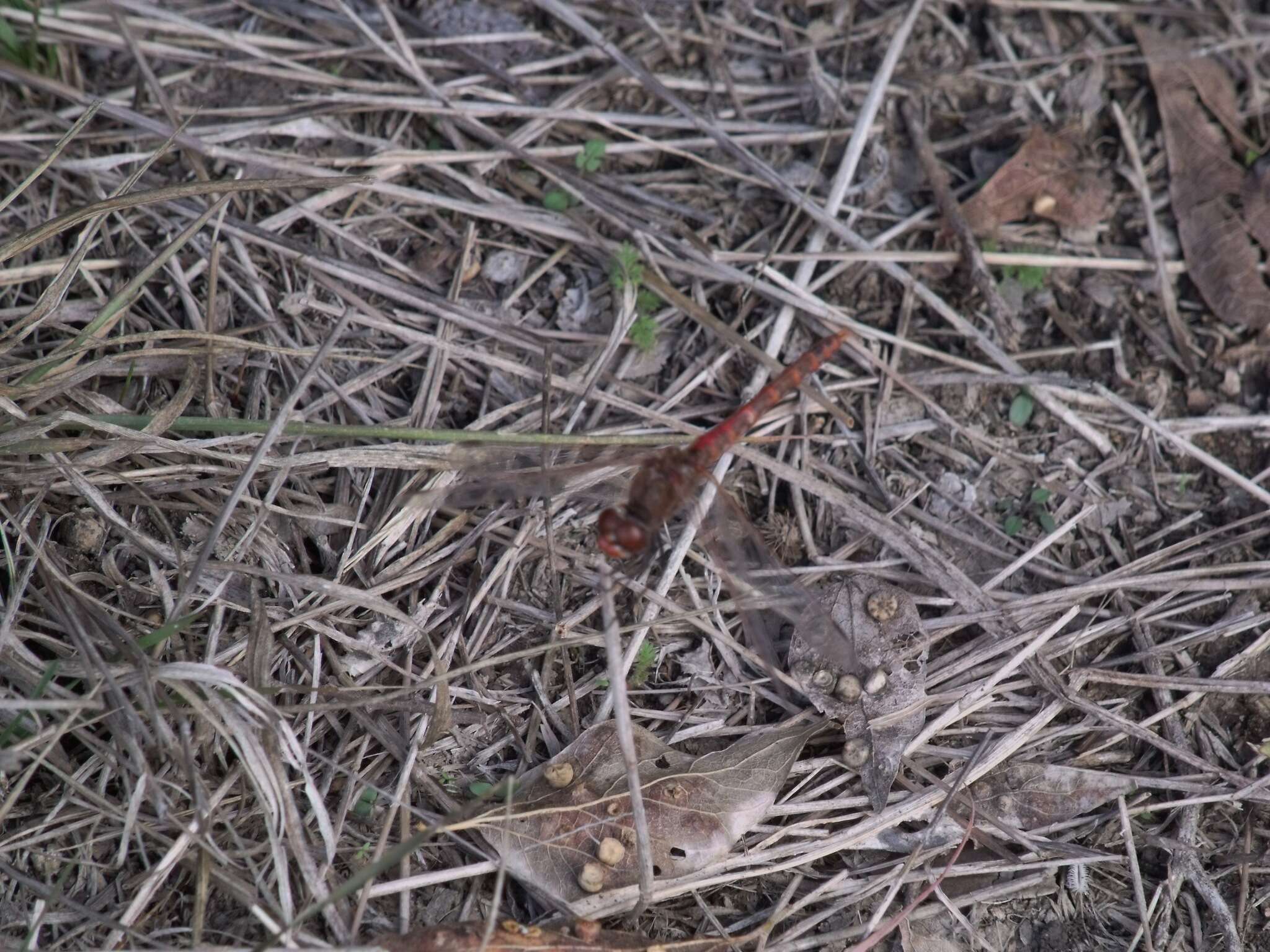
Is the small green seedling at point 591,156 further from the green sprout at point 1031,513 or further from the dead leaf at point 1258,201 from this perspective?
the dead leaf at point 1258,201

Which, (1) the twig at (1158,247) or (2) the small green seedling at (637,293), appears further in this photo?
(1) the twig at (1158,247)

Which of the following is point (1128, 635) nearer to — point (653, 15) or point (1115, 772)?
point (1115, 772)

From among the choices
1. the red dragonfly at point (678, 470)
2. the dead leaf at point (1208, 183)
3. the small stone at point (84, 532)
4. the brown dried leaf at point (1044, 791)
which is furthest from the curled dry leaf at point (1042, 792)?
the small stone at point (84, 532)

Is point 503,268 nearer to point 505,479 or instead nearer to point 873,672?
point 505,479

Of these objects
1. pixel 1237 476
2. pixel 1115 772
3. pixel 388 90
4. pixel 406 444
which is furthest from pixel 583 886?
pixel 388 90

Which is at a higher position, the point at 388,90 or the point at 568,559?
the point at 388,90

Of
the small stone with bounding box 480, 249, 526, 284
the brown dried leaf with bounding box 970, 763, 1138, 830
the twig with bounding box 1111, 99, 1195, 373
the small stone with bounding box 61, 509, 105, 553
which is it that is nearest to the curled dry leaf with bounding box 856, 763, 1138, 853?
the brown dried leaf with bounding box 970, 763, 1138, 830

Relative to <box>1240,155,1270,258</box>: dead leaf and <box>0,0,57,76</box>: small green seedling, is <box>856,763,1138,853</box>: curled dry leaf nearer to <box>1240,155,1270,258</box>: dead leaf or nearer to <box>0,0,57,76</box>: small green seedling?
<box>1240,155,1270,258</box>: dead leaf
